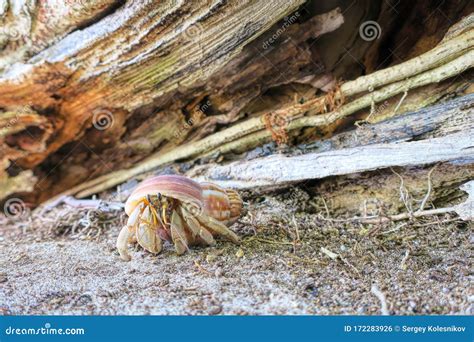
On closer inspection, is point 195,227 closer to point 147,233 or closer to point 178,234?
point 178,234

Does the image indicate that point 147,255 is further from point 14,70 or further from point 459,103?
point 459,103

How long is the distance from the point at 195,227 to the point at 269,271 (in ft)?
1.18

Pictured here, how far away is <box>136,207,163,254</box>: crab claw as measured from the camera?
5.87ft

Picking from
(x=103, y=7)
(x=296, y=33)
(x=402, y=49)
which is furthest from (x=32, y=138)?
(x=402, y=49)

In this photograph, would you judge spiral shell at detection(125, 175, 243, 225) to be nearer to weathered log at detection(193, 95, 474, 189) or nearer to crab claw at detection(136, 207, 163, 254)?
crab claw at detection(136, 207, 163, 254)

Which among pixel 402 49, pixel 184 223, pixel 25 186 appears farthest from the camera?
pixel 25 186

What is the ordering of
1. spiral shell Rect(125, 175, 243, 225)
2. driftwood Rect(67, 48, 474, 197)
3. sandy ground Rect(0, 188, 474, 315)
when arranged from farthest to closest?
driftwood Rect(67, 48, 474, 197), spiral shell Rect(125, 175, 243, 225), sandy ground Rect(0, 188, 474, 315)

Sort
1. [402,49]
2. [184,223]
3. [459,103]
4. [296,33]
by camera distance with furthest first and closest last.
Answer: [402,49] → [296,33] → [459,103] → [184,223]

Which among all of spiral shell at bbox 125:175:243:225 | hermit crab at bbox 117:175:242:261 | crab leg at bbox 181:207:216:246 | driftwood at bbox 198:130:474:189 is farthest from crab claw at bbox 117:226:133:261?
driftwood at bbox 198:130:474:189

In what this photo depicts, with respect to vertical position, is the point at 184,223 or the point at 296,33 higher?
the point at 296,33

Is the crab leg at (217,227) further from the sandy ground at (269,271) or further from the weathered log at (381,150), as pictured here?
the weathered log at (381,150)

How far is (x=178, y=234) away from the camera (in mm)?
1790

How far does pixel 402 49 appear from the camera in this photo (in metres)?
2.52

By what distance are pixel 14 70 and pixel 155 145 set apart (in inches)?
36.0
